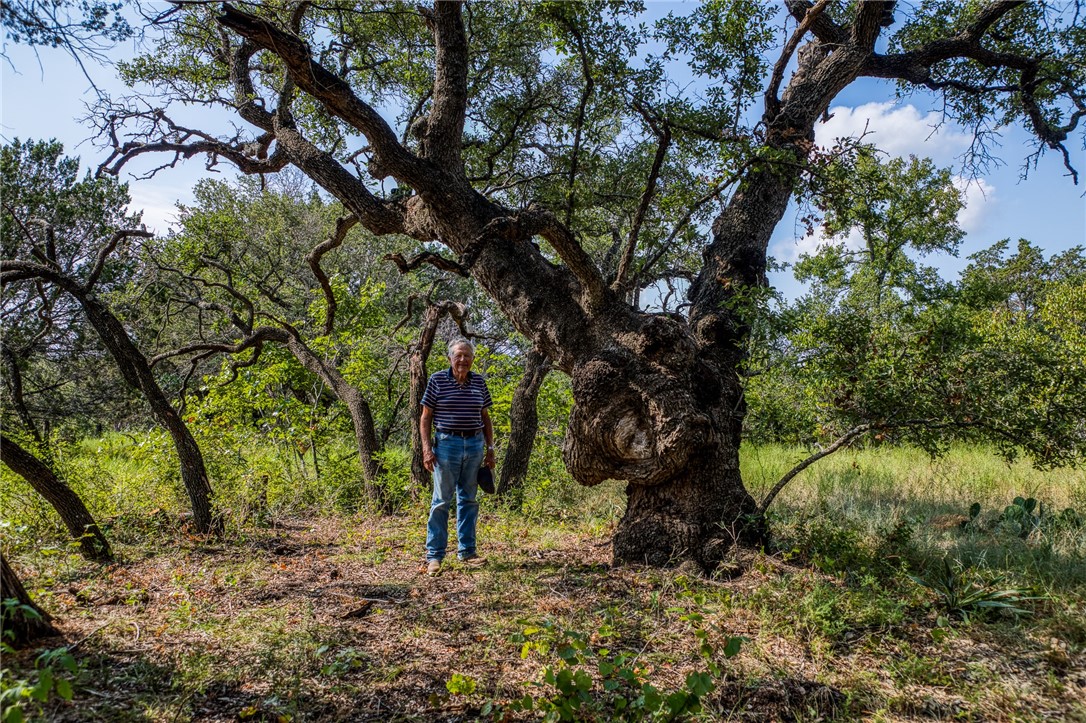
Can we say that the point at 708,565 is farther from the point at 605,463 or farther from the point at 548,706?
the point at 548,706

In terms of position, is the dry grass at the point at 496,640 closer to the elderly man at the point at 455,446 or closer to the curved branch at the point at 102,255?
the elderly man at the point at 455,446

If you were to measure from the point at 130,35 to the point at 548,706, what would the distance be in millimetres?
4250

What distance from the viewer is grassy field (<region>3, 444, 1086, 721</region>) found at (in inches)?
103

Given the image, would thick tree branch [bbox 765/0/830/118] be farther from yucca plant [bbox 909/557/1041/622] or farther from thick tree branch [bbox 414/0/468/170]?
yucca plant [bbox 909/557/1041/622]

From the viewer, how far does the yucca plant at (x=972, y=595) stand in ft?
11.1

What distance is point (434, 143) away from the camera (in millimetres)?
5070

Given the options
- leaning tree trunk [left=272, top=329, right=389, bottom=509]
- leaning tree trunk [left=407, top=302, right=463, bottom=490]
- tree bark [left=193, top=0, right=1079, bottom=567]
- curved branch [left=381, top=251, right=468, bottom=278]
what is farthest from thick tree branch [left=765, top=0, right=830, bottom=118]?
leaning tree trunk [left=272, top=329, right=389, bottom=509]

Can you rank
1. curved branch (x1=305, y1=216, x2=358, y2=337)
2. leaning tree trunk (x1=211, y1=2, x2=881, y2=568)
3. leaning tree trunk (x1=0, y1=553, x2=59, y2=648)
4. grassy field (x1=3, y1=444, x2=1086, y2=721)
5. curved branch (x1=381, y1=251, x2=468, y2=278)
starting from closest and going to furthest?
grassy field (x1=3, y1=444, x2=1086, y2=721) → leaning tree trunk (x1=0, y1=553, x2=59, y2=648) → curved branch (x1=381, y1=251, x2=468, y2=278) → leaning tree trunk (x1=211, y1=2, x2=881, y2=568) → curved branch (x1=305, y1=216, x2=358, y2=337)

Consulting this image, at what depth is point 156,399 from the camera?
5.34m

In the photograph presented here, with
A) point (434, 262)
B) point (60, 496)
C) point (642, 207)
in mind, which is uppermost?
point (642, 207)

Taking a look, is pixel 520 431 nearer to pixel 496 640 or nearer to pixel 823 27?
pixel 496 640

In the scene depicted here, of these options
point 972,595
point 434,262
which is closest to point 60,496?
point 434,262

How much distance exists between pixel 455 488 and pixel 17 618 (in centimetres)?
274

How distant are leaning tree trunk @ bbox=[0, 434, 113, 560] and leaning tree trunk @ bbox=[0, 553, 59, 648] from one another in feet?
4.99
